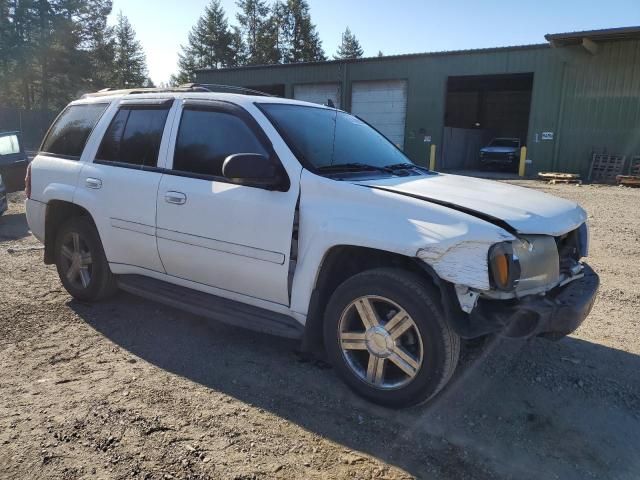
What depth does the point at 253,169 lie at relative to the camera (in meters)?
3.35

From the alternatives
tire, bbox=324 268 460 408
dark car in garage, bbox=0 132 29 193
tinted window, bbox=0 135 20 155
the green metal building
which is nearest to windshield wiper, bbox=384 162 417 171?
tire, bbox=324 268 460 408

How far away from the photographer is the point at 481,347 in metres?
3.83

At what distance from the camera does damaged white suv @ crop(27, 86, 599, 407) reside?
2.91 metres

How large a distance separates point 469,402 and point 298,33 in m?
64.0

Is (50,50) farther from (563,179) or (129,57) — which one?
(563,179)

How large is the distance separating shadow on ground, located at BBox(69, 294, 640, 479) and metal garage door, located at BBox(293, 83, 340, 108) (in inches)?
977

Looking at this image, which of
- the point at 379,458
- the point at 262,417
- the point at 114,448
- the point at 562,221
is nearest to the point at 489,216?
the point at 562,221

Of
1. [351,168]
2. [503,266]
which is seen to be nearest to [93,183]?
[351,168]

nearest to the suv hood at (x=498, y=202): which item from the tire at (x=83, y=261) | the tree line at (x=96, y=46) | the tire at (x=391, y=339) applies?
the tire at (x=391, y=339)

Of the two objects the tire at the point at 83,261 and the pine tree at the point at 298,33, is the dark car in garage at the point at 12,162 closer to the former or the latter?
the tire at the point at 83,261

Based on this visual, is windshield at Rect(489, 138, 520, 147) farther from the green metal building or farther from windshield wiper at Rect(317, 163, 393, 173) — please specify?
windshield wiper at Rect(317, 163, 393, 173)

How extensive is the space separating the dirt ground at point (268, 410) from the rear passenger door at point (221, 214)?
65cm

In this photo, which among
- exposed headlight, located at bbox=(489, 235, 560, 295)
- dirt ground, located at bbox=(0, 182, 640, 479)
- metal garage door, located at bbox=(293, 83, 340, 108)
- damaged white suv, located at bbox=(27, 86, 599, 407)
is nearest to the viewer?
dirt ground, located at bbox=(0, 182, 640, 479)

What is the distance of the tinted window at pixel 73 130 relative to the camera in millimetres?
4836
